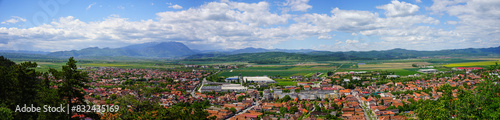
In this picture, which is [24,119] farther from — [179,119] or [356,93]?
[356,93]

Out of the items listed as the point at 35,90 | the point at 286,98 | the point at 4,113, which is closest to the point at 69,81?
the point at 4,113

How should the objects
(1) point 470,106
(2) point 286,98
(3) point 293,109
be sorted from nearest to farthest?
(1) point 470,106 → (3) point 293,109 → (2) point 286,98

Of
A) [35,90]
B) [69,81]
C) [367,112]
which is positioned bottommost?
[367,112]

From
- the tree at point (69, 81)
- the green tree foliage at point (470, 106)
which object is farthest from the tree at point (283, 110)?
the tree at point (69, 81)

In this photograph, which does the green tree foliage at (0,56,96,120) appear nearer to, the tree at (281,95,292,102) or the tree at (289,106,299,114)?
the tree at (289,106,299,114)

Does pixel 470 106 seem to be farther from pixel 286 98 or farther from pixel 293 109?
pixel 286 98

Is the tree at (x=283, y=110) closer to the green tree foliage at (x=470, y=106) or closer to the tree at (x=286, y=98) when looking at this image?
the tree at (x=286, y=98)

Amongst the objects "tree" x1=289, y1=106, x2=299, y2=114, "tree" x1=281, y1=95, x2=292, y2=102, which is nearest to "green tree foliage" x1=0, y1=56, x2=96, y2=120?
"tree" x1=289, y1=106, x2=299, y2=114

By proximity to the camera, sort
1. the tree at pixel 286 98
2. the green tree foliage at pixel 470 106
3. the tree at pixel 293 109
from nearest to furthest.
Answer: the green tree foliage at pixel 470 106 → the tree at pixel 293 109 → the tree at pixel 286 98

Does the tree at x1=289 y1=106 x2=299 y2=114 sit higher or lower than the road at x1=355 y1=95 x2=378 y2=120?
higher

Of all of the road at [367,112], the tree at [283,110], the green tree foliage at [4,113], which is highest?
the green tree foliage at [4,113]

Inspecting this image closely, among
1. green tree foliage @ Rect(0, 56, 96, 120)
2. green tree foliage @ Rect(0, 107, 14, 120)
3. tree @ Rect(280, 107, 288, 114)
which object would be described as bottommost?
tree @ Rect(280, 107, 288, 114)
